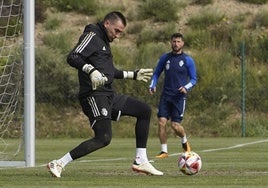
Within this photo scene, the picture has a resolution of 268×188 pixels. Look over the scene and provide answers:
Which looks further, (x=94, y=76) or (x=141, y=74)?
(x=141, y=74)

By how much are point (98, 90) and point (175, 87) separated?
645 centimetres

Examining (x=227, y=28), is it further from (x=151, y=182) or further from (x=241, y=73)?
(x=151, y=182)

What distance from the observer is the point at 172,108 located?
19.8 m

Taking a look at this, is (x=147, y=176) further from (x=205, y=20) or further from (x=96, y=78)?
(x=205, y=20)

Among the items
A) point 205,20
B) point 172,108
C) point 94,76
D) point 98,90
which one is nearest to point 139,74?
point 98,90

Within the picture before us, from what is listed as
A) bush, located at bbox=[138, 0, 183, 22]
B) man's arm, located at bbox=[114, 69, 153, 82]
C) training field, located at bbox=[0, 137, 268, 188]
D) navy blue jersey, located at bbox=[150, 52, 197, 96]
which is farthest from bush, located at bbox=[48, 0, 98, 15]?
man's arm, located at bbox=[114, 69, 153, 82]

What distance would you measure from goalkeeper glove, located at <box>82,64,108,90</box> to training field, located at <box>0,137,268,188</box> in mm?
1198

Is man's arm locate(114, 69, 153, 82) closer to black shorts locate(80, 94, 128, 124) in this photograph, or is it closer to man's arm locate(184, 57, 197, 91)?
black shorts locate(80, 94, 128, 124)

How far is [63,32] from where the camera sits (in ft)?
121

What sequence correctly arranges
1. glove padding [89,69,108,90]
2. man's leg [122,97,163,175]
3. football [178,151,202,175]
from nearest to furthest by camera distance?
glove padding [89,69,108,90]
man's leg [122,97,163,175]
football [178,151,202,175]

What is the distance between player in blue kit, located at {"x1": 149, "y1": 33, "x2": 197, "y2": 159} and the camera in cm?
1948

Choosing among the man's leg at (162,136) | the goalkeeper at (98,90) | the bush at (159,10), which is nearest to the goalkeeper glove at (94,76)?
the goalkeeper at (98,90)

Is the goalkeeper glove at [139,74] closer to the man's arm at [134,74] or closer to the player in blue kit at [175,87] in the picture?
the man's arm at [134,74]

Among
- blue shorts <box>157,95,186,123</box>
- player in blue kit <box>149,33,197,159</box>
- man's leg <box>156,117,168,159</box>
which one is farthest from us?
blue shorts <box>157,95,186,123</box>
